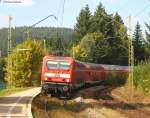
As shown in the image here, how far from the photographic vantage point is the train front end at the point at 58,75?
124 ft

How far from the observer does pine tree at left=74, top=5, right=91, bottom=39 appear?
11475 cm

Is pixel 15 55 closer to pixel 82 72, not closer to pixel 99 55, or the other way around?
pixel 99 55

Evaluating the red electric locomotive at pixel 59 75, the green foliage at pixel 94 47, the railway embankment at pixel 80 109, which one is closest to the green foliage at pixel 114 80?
the railway embankment at pixel 80 109

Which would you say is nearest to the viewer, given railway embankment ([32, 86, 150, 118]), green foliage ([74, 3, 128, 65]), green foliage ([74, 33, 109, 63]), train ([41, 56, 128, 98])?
railway embankment ([32, 86, 150, 118])

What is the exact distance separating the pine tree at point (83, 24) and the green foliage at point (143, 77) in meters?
59.2

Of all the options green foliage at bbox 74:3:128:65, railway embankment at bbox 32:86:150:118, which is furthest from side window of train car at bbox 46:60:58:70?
green foliage at bbox 74:3:128:65

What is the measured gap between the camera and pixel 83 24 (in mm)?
115062

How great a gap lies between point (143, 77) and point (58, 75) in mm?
15306

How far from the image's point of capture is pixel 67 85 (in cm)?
3803

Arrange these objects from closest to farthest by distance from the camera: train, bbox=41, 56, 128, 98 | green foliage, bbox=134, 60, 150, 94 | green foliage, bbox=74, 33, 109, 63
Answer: train, bbox=41, 56, 128, 98
green foliage, bbox=134, 60, 150, 94
green foliage, bbox=74, 33, 109, 63

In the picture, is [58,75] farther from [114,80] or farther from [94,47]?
[94,47]

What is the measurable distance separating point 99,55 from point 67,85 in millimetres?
65500

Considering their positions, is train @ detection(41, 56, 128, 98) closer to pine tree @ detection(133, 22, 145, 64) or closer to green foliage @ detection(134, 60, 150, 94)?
green foliage @ detection(134, 60, 150, 94)

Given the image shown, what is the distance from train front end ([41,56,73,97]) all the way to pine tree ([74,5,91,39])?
249 ft
